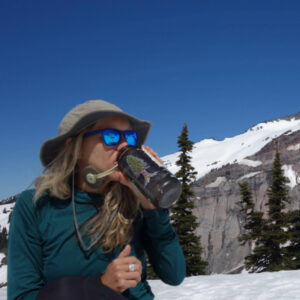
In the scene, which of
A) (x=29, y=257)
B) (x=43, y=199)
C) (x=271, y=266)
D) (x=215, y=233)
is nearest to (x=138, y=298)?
(x=29, y=257)

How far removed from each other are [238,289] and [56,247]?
5.96 metres

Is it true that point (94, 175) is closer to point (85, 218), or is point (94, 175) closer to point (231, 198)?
point (85, 218)

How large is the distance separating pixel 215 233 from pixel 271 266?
27.9 m


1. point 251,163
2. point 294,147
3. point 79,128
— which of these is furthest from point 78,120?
point 294,147

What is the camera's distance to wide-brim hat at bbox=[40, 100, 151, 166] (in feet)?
6.17

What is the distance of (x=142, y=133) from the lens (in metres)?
2.30

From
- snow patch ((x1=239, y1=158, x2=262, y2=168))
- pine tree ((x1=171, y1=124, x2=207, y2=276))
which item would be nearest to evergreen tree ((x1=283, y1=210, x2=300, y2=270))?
pine tree ((x1=171, y1=124, x2=207, y2=276))

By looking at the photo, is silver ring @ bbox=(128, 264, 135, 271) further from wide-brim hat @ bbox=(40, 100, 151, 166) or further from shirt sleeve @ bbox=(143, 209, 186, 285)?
wide-brim hat @ bbox=(40, 100, 151, 166)

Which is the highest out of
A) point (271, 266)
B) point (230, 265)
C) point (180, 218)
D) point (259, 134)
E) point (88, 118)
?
point (259, 134)

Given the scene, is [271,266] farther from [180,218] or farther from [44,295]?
[44,295]

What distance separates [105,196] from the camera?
2.00 metres

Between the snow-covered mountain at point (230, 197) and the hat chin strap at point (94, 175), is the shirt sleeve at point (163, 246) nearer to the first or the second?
the hat chin strap at point (94, 175)

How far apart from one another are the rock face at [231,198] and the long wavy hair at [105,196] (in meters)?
42.9

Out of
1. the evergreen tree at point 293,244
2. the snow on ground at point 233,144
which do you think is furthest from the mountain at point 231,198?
the snow on ground at point 233,144
